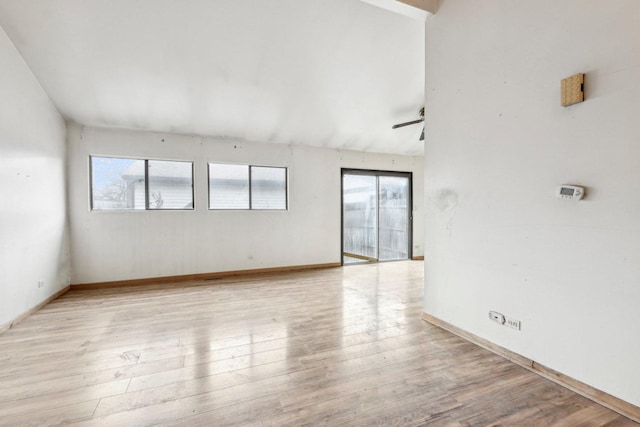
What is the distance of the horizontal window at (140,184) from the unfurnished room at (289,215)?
4 cm

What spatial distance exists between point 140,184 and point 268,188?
87.4 inches

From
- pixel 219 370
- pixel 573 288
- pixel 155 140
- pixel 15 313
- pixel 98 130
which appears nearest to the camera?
pixel 573 288

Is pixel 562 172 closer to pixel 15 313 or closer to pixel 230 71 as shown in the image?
pixel 230 71

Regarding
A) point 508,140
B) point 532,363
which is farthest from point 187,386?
point 508,140

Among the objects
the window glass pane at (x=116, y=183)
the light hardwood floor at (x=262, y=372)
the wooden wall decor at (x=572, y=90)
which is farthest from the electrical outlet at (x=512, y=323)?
the window glass pane at (x=116, y=183)

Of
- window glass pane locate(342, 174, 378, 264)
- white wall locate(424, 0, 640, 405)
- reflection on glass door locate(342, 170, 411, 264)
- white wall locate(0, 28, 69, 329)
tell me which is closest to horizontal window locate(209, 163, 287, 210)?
reflection on glass door locate(342, 170, 411, 264)

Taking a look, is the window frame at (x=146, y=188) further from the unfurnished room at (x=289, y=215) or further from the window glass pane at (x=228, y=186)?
the window glass pane at (x=228, y=186)

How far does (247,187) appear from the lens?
5566mm

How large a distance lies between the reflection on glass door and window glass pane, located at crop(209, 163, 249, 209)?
217cm

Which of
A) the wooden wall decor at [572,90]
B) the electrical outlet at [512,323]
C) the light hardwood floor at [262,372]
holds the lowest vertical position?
the light hardwood floor at [262,372]

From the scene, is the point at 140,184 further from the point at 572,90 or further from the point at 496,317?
the point at 572,90

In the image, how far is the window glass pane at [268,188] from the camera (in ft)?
18.5

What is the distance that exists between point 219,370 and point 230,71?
11.3ft

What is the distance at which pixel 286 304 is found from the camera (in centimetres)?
363
